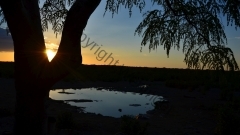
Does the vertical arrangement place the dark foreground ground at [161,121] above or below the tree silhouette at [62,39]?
below

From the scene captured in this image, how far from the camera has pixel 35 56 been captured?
13.6ft

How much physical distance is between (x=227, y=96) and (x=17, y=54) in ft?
44.3

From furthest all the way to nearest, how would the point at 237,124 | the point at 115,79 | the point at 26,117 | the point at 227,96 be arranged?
the point at 115,79
the point at 227,96
the point at 237,124
the point at 26,117

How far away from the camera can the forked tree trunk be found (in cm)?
393

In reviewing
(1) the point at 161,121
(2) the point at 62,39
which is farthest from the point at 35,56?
(1) the point at 161,121

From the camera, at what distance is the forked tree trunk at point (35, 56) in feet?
12.9

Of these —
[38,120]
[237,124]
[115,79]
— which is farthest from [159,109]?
[115,79]

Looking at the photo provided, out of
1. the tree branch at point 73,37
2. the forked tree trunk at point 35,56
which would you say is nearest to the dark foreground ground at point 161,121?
the forked tree trunk at point 35,56

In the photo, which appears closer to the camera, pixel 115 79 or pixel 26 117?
pixel 26 117

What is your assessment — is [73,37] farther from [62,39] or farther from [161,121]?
[161,121]

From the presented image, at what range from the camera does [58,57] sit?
406 cm

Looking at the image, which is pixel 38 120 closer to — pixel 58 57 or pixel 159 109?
pixel 58 57

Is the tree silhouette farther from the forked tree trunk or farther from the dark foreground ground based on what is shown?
the dark foreground ground

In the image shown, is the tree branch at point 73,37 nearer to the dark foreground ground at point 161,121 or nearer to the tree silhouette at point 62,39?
the tree silhouette at point 62,39
